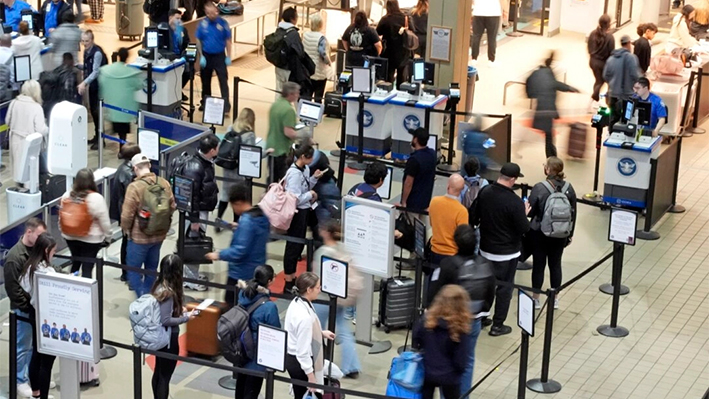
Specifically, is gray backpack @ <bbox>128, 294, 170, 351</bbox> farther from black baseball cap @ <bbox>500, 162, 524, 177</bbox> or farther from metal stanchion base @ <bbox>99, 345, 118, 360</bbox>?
black baseball cap @ <bbox>500, 162, 524, 177</bbox>

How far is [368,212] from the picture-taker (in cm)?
988

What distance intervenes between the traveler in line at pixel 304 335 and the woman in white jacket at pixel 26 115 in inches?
237

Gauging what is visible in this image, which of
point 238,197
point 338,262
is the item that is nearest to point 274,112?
point 238,197

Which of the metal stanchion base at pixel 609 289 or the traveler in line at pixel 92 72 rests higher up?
the traveler in line at pixel 92 72

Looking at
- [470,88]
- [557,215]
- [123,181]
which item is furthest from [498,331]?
[470,88]

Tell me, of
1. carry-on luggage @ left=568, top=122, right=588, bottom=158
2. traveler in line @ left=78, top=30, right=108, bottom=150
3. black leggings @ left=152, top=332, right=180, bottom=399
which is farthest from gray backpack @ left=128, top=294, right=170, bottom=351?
carry-on luggage @ left=568, top=122, right=588, bottom=158

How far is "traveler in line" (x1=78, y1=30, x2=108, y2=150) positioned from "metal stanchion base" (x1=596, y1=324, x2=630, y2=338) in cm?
717

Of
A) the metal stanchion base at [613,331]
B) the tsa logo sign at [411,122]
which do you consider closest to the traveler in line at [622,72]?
the tsa logo sign at [411,122]

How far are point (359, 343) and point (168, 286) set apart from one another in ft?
8.13

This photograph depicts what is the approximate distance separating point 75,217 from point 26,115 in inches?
141

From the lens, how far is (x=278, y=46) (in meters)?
16.1

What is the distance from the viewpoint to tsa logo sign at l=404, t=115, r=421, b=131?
1510 cm

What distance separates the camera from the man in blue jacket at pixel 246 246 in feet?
31.6

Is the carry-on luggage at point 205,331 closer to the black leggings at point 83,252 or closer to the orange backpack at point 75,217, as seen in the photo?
the black leggings at point 83,252
